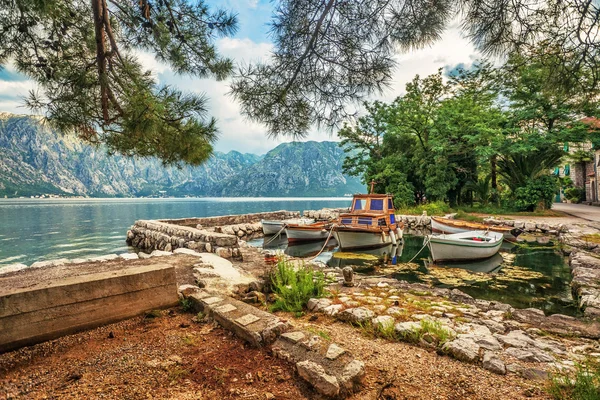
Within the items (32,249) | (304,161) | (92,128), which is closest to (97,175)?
(304,161)

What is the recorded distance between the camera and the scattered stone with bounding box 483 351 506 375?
254cm

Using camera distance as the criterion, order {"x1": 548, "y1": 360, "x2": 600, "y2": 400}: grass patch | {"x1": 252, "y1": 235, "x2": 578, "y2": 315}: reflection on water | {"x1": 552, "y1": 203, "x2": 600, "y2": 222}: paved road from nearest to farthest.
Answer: {"x1": 548, "y1": 360, "x2": 600, "y2": 400}: grass patch
{"x1": 252, "y1": 235, "x2": 578, "y2": 315}: reflection on water
{"x1": 552, "y1": 203, "x2": 600, "y2": 222}: paved road

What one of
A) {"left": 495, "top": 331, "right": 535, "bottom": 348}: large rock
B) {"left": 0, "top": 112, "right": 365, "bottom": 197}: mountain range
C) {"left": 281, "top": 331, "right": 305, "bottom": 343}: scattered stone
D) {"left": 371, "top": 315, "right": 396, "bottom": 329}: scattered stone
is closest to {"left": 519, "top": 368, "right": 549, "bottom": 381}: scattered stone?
{"left": 495, "top": 331, "right": 535, "bottom": 348}: large rock

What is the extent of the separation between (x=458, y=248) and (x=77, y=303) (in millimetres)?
9927

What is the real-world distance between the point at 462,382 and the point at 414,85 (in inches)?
997

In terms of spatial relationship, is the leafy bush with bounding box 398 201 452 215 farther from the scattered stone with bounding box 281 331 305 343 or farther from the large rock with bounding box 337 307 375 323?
the scattered stone with bounding box 281 331 305 343

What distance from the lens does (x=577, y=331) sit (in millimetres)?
3965

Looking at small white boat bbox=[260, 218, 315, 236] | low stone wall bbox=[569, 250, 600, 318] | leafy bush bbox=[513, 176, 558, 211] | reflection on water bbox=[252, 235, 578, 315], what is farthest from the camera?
leafy bush bbox=[513, 176, 558, 211]

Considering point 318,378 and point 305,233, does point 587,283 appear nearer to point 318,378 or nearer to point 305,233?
point 318,378

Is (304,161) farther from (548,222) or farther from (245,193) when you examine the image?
(548,222)

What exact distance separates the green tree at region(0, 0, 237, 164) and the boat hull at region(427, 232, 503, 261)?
328 inches

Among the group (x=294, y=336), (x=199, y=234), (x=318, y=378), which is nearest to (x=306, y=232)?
(x=199, y=234)

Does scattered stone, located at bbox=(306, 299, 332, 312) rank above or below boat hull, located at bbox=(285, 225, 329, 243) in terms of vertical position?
above

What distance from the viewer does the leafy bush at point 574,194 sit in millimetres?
30062
